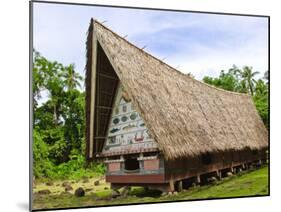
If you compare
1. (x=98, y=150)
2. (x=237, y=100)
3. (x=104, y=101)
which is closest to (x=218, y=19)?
(x=237, y=100)

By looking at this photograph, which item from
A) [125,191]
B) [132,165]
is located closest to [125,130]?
[132,165]

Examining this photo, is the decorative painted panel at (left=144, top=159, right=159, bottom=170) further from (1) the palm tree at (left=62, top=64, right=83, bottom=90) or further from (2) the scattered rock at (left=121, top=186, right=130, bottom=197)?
(1) the palm tree at (left=62, top=64, right=83, bottom=90)

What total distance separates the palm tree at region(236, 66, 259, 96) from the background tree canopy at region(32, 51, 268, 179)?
6.75ft

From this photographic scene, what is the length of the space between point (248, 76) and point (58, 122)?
248 centimetres

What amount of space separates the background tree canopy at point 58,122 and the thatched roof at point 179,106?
0.61 ft

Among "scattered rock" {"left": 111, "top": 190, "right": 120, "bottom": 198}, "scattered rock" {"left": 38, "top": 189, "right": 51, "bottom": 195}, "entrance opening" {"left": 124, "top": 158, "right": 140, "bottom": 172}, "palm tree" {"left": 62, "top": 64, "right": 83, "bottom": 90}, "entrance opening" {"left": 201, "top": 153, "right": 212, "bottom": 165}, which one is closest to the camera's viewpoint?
"scattered rock" {"left": 38, "top": 189, "right": 51, "bottom": 195}

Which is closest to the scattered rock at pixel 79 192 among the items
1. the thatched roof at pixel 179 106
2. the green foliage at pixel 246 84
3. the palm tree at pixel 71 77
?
the thatched roof at pixel 179 106

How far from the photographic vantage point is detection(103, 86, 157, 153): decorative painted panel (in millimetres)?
6191

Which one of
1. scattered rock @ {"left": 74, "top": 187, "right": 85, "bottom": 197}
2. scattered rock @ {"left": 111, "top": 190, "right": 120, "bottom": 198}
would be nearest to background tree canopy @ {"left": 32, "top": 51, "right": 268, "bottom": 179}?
scattered rock @ {"left": 74, "top": 187, "right": 85, "bottom": 197}

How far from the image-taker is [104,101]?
20.5 feet

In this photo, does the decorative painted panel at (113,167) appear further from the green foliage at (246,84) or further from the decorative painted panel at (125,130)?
the green foliage at (246,84)

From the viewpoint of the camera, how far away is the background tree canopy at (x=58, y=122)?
5785mm

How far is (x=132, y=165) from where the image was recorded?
20.9 feet

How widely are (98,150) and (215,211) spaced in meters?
1.48
